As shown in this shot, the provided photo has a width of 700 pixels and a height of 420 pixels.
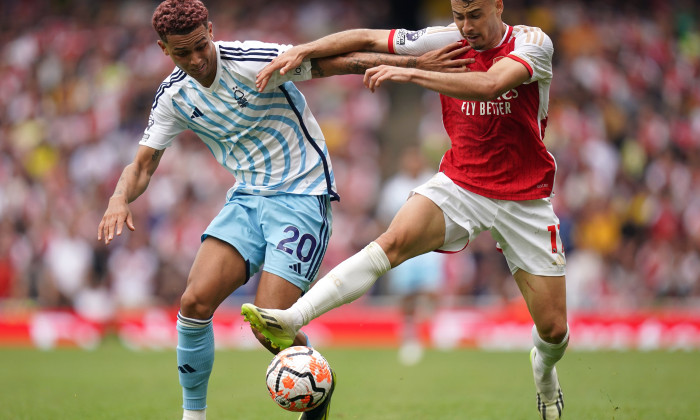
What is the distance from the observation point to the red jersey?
598 cm

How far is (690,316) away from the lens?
562 inches

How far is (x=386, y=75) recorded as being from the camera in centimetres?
543

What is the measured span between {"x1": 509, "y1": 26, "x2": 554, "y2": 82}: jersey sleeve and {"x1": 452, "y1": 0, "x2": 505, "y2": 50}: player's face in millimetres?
→ 196

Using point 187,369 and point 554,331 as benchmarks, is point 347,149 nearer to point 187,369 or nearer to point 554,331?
point 554,331

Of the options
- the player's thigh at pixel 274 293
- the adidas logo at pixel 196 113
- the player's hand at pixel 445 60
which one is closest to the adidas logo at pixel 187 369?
the player's thigh at pixel 274 293

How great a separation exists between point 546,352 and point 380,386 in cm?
332

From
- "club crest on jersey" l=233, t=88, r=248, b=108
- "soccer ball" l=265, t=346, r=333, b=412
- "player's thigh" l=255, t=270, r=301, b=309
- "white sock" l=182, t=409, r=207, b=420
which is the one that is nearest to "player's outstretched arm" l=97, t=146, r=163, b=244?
"club crest on jersey" l=233, t=88, r=248, b=108

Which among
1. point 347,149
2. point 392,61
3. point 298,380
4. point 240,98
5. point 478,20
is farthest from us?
point 347,149

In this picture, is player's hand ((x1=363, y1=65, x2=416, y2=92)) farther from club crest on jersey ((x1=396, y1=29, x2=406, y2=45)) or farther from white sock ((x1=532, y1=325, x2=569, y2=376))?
white sock ((x1=532, y1=325, x2=569, y2=376))

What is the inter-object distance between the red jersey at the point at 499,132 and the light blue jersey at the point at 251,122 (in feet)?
2.81

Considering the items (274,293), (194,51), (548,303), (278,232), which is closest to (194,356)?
(274,293)

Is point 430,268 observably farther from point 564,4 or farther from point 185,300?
point 564,4

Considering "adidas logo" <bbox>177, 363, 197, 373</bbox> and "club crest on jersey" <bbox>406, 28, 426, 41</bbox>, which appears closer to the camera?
"adidas logo" <bbox>177, 363, 197, 373</bbox>

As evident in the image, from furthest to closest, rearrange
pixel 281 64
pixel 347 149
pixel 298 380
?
pixel 347 149 < pixel 281 64 < pixel 298 380
